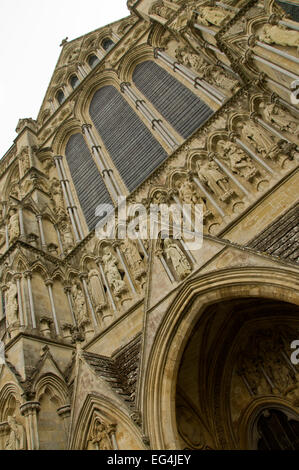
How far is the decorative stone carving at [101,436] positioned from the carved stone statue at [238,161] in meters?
5.19

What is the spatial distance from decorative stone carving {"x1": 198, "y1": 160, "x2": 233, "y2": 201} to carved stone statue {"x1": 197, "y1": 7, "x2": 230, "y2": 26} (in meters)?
3.88

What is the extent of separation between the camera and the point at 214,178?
809cm

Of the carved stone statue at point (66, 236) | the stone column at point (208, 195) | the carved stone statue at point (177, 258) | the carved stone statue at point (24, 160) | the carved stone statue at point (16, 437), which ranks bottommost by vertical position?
the carved stone statue at point (16, 437)

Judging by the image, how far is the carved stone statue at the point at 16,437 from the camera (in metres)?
6.15

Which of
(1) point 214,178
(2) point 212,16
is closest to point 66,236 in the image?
(1) point 214,178

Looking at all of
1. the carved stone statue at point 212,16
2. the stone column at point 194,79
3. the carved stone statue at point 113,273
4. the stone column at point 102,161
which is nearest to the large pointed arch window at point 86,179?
the stone column at point 102,161

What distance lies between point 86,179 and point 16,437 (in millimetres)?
9045

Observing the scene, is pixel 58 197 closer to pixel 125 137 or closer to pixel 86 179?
pixel 86 179

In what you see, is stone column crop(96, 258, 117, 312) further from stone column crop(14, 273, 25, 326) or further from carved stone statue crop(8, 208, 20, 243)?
carved stone statue crop(8, 208, 20, 243)

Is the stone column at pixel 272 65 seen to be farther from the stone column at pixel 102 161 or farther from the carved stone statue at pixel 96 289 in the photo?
the carved stone statue at pixel 96 289

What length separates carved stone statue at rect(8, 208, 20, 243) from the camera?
1106cm

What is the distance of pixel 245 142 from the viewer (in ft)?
26.9
